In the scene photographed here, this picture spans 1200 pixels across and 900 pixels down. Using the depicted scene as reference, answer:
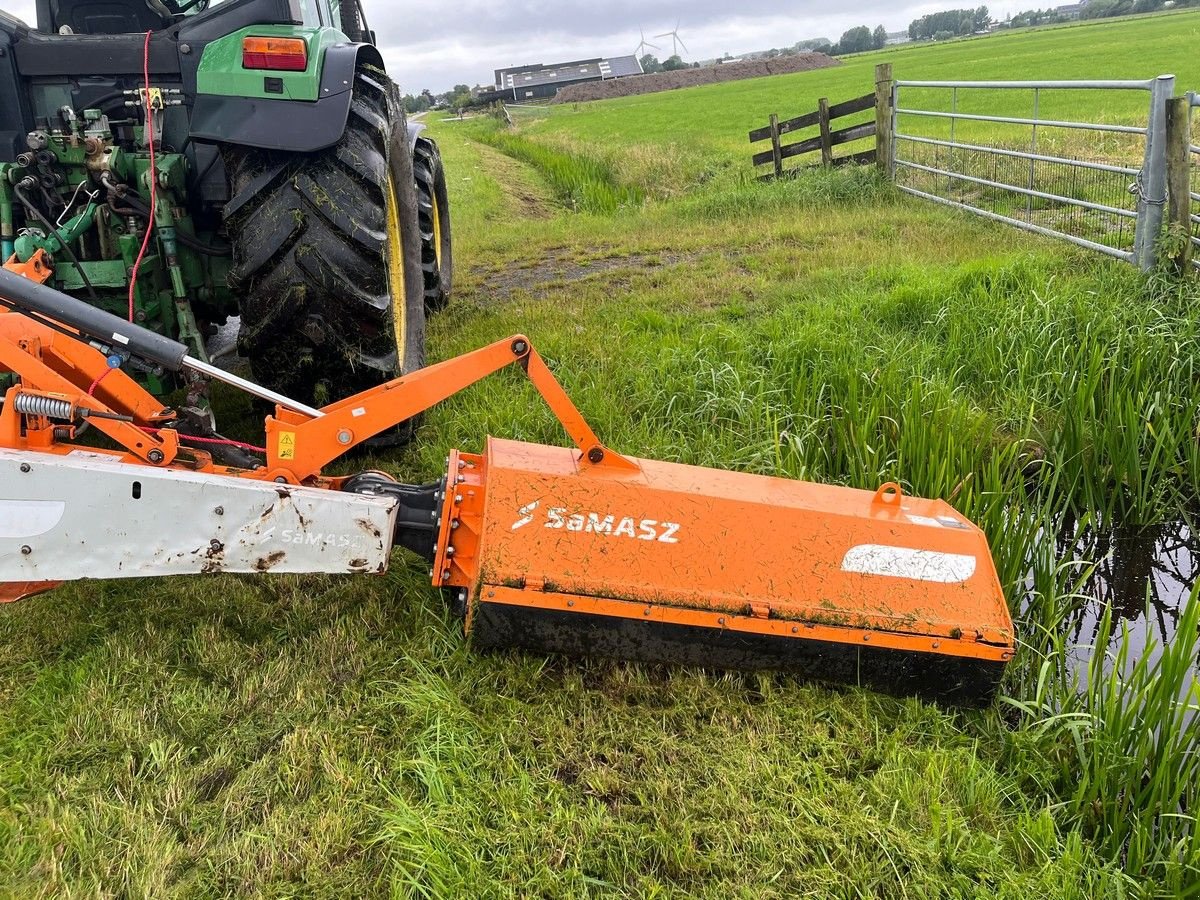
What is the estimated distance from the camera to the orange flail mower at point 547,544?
2.27 m

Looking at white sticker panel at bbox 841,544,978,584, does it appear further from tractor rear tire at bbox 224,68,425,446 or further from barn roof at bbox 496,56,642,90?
barn roof at bbox 496,56,642,90

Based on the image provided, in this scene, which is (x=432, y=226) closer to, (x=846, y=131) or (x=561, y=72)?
(x=846, y=131)

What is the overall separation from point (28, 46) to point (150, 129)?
2.84ft

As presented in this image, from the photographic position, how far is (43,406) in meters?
2.32

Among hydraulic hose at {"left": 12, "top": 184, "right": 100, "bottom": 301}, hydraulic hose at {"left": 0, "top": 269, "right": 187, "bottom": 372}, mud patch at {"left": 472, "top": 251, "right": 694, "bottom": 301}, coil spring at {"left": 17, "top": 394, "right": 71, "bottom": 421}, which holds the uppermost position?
hydraulic hose at {"left": 12, "top": 184, "right": 100, "bottom": 301}

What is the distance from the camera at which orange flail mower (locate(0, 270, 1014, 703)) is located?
2271mm

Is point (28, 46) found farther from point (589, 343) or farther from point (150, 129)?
point (589, 343)

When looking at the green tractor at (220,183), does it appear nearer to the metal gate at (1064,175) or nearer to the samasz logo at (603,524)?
the samasz logo at (603,524)

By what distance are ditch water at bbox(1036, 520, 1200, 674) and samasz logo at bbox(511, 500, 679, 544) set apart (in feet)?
4.81

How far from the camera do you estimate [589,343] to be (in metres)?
4.88

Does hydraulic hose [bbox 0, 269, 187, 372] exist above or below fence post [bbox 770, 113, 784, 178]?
below

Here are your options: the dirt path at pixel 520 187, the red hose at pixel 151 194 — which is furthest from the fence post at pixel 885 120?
the red hose at pixel 151 194

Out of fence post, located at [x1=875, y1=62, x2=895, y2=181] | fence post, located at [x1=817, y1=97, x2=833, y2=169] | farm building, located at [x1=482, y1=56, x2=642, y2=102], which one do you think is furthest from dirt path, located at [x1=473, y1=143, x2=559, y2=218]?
farm building, located at [x1=482, y1=56, x2=642, y2=102]

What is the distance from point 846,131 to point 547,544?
9892 mm
